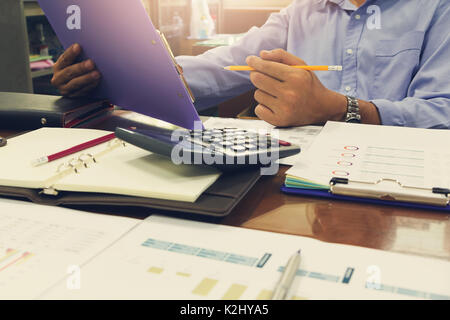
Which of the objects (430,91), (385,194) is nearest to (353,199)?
(385,194)

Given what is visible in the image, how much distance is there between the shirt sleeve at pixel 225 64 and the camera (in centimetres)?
117

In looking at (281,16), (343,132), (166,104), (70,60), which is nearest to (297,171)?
(343,132)

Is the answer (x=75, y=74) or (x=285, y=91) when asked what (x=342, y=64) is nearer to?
(x=285, y=91)

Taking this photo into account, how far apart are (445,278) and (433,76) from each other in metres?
0.78

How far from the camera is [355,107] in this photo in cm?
90

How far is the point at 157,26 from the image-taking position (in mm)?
2711

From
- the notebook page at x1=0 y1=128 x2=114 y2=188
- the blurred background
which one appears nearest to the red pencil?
the notebook page at x1=0 y1=128 x2=114 y2=188

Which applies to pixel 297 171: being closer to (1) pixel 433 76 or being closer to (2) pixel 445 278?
(2) pixel 445 278

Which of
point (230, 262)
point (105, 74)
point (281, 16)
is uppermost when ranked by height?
point (281, 16)

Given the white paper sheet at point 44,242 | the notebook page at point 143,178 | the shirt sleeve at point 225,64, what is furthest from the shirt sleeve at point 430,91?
the white paper sheet at point 44,242

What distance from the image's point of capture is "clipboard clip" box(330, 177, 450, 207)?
504 millimetres

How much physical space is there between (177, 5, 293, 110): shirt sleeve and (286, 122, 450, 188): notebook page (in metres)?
0.51

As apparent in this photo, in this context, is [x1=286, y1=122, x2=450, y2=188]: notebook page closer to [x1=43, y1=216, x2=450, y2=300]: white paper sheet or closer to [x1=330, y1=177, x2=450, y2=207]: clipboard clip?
[x1=330, y1=177, x2=450, y2=207]: clipboard clip

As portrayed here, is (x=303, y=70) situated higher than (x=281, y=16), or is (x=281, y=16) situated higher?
(x=281, y=16)
